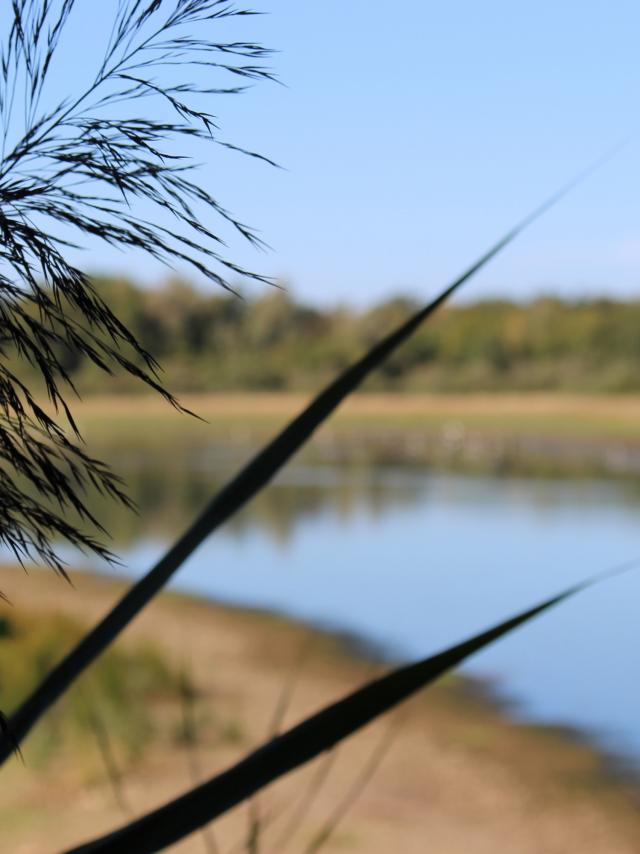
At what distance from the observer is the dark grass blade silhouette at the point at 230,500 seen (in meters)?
0.55

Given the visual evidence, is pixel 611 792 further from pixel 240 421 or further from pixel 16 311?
pixel 240 421

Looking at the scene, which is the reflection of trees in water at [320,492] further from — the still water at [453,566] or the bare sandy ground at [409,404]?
the bare sandy ground at [409,404]

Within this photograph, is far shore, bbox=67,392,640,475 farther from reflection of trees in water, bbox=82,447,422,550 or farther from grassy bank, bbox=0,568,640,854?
grassy bank, bbox=0,568,640,854

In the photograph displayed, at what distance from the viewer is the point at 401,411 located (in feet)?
96.8

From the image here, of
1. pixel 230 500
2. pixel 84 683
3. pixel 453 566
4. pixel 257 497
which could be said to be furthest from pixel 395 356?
pixel 230 500

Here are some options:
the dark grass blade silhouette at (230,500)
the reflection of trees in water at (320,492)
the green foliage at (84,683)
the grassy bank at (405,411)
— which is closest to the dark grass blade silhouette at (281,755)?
the dark grass blade silhouette at (230,500)

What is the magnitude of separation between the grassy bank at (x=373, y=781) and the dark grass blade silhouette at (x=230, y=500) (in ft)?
9.22

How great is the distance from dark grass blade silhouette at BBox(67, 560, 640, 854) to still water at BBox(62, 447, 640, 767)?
2336mm

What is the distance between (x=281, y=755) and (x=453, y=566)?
9123mm

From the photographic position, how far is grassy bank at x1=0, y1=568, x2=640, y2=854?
3.96 metres

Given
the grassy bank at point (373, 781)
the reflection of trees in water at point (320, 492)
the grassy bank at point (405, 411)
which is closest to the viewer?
the grassy bank at point (373, 781)

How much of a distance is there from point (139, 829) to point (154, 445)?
2659 cm

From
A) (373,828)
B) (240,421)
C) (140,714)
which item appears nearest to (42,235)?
(373,828)

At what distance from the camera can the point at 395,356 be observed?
93.1 ft
